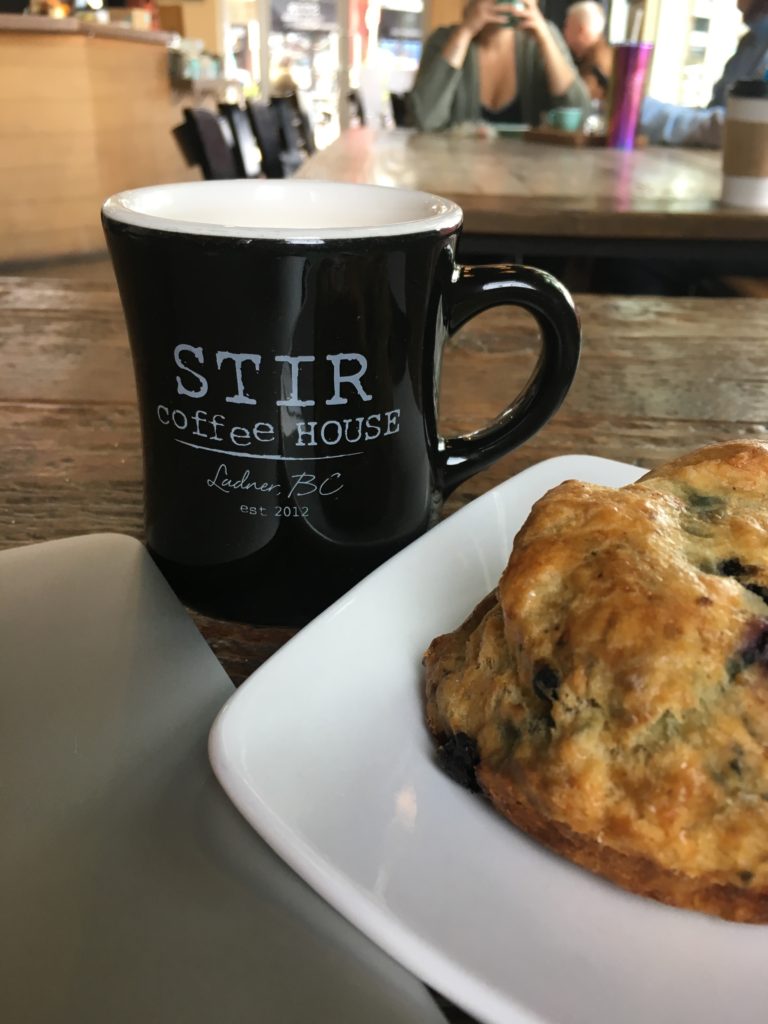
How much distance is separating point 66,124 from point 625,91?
2525 millimetres

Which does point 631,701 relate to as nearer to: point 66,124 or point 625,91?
point 625,91

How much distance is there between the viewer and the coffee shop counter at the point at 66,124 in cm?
345

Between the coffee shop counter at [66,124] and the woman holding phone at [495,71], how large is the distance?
153 centimetres

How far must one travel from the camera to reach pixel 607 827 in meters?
0.25

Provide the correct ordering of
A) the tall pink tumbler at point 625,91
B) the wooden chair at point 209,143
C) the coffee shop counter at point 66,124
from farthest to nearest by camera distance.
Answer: the coffee shop counter at point 66,124 < the tall pink tumbler at point 625,91 < the wooden chair at point 209,143

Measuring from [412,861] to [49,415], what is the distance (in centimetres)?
54

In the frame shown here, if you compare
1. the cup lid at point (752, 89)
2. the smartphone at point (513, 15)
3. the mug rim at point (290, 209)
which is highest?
the smartphone at point (513, 15)

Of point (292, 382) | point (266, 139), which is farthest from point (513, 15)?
point (292, 382)

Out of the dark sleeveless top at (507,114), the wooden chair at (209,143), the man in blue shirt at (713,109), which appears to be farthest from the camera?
the dark sleeveless top at (507,114)

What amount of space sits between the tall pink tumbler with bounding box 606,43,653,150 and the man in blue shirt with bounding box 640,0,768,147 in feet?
0.86

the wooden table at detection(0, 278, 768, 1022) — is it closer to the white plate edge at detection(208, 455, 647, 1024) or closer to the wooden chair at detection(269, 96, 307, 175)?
the white plate edge at detection(208, 455, 647, 1024)

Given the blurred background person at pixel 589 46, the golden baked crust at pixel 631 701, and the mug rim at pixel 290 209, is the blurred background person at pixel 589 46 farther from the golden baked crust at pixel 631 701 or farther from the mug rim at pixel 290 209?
the golden baked crust at pixel 631 701

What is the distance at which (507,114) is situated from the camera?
3.69 metres

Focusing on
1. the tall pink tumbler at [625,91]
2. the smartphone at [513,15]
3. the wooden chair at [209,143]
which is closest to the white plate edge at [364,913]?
the wooden chair at [209,143]
